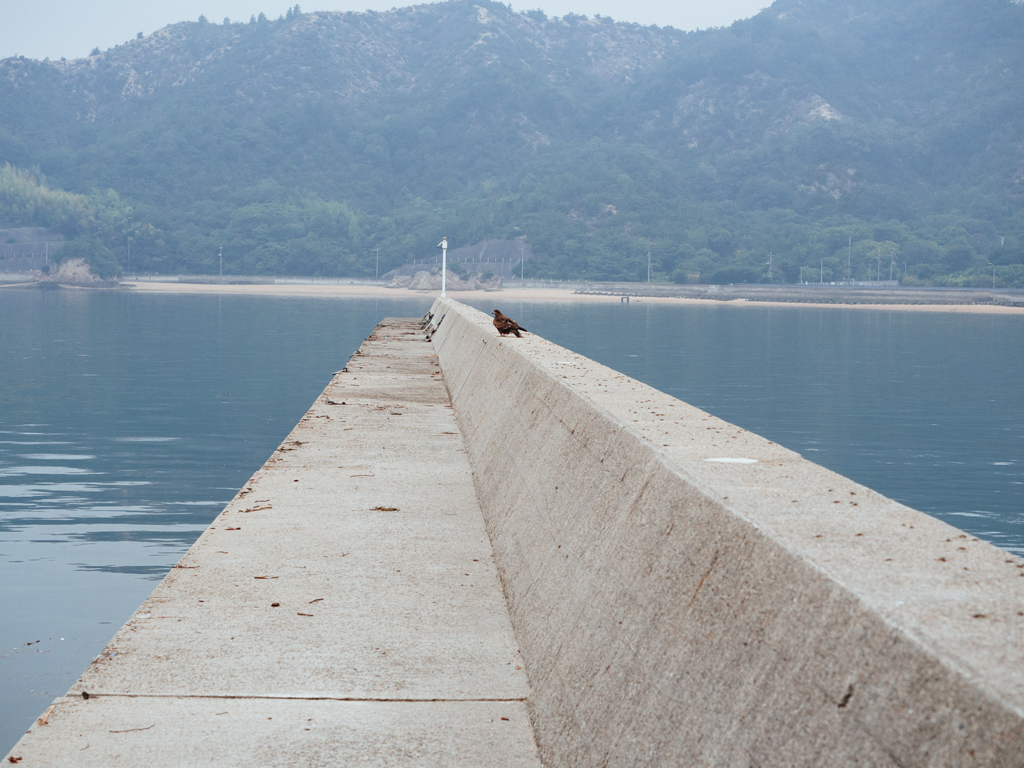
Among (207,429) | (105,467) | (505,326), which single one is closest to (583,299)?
(207,429)

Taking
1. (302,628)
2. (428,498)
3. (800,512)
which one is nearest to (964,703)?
(800,512)

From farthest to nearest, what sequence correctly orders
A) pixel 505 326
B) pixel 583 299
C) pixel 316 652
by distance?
1. pixel 583 299
2. pixel 505 326
3. pixel 316 652

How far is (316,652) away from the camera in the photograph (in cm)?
577

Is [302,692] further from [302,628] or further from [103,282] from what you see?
[103,282]

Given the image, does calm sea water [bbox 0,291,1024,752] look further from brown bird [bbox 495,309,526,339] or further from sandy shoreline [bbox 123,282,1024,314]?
sandy shoreline [bbox 123,282,1024,314]

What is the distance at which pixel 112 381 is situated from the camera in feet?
105

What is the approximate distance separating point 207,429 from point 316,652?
1748 cm

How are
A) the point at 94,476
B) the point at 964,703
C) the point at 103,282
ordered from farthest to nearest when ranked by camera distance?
the point at 103,282
the point at 94,476
the point at 964,703

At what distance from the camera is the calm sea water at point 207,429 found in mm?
10086

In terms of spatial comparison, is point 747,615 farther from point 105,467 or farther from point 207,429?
point 207,429

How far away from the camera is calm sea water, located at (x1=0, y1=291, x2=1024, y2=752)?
Answer: 10.1 m

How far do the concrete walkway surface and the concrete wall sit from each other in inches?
14.0

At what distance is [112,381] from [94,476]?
16.4 metres

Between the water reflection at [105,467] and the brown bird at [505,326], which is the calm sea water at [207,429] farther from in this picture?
the brown bird at [505,326]
